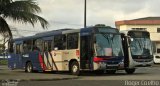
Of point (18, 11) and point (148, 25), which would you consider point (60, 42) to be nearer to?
point (18, 11)

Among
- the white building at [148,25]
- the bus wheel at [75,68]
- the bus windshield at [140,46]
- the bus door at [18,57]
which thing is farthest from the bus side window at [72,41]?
the white building at [148,25]

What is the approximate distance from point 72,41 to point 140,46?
481cm

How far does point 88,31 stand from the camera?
26.7 meters

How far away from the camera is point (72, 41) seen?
27.9 m

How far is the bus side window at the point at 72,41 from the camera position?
90.2 feet

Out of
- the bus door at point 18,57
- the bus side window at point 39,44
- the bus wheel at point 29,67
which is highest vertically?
the bus side window at point 39,44

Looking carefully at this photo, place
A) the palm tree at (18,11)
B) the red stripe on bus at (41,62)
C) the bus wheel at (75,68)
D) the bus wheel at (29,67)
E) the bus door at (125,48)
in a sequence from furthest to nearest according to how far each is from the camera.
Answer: the bus wheel at (29,67)
the red stripe on bus at (41,62)
the bus door at (125,48)
the bus wheel at (75,68)
the palm tree at (18,11)

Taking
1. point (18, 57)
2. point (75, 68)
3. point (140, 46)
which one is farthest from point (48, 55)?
point (140, 46)

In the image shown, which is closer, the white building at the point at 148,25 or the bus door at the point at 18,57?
the bus door at the point at 18,57

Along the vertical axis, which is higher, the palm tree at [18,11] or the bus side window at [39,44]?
the palm tree at [18,11]

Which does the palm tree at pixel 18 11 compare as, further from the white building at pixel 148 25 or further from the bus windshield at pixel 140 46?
the white building at pixel 148 25

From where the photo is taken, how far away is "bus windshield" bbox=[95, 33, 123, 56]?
26312 millimetres

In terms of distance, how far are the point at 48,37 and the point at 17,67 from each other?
5939 mm

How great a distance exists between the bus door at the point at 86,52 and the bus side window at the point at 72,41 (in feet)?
2.02
